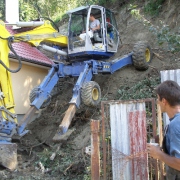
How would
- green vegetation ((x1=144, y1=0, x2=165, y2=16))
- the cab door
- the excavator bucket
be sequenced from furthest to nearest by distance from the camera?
green vegetation ((x1=144, y1=0, x2=165, y2=16)) < the cab door < the excavator bucket

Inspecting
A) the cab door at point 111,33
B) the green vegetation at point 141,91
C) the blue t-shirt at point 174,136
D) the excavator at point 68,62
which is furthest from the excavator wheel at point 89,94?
the blue t-shirt at point 174,136

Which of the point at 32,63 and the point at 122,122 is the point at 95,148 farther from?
the point at 32,63

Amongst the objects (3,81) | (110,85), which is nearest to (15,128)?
(3,81)

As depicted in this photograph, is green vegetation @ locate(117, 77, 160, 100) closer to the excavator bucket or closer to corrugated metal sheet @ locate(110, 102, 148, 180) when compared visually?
the excavator bucket

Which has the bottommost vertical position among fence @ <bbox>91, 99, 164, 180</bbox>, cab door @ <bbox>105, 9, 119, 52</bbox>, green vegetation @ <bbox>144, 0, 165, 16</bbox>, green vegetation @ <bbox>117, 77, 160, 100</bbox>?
fence @ <bbox>91, 99, 164, 180</bbox>

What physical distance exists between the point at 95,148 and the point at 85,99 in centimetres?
418

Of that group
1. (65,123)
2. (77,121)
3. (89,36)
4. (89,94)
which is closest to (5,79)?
(65,123)

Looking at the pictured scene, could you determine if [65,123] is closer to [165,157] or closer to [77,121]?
[77,121]

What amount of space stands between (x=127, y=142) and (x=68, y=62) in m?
6.34

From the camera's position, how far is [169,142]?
2.63m

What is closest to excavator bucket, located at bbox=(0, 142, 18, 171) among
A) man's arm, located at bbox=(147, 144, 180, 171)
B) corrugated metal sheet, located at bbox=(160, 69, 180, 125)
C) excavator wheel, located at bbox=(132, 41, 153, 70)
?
corrugated metal sheet, located at bbox=(160, 69, 180, 125)

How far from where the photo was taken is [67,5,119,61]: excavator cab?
370 inches

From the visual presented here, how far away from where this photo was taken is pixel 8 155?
245 inches

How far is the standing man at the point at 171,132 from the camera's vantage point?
2.49 metres
